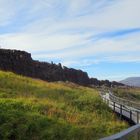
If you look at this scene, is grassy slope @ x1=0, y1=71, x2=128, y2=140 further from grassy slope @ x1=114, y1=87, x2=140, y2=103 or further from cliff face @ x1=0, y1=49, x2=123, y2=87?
cliff face @ x1=0, y1=49, x2=123, y2=87

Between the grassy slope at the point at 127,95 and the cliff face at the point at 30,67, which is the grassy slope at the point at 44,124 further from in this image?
the cliff face at the point at 30,67

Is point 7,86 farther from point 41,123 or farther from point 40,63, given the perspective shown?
point 40,63

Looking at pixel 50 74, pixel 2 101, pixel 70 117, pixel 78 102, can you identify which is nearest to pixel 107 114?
pixel 78 102

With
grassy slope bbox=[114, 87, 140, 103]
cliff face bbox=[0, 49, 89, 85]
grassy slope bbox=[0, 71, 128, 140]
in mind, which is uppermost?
cliff face bbox=[0, 49, 89, 85]

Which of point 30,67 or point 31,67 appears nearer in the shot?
point 30,67

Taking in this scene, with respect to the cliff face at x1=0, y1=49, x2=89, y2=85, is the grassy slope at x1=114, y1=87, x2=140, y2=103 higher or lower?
lower

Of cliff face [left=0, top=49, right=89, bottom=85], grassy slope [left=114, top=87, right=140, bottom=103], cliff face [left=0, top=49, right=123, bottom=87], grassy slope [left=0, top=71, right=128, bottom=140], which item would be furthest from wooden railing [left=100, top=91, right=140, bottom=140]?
cliff face [left=0, top=49, right=89, bottom=85]

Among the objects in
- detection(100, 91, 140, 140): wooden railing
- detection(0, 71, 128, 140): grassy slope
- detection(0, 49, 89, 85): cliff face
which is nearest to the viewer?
detection(100, 91, 140, 140): wooden railing

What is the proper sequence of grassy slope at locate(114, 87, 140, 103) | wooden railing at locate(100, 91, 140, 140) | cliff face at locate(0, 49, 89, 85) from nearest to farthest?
wooden railing at locate(100, 91, 140, 140) → grassy slope at locate(114, 87, 140, 103) → cliff face at locate(0, 49, 89, 85)

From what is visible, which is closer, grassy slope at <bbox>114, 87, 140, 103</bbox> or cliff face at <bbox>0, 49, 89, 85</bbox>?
grassy slope at <bbox>114, 87, 140, 103</bbox>

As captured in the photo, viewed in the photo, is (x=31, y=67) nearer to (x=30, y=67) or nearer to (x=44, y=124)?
(x=30, y=67)

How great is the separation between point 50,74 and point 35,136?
133 m

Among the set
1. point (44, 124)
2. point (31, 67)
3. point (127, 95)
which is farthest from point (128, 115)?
point (31, 67)

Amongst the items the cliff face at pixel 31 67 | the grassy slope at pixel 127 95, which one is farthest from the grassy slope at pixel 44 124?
the cliff face at pixel 31 67
